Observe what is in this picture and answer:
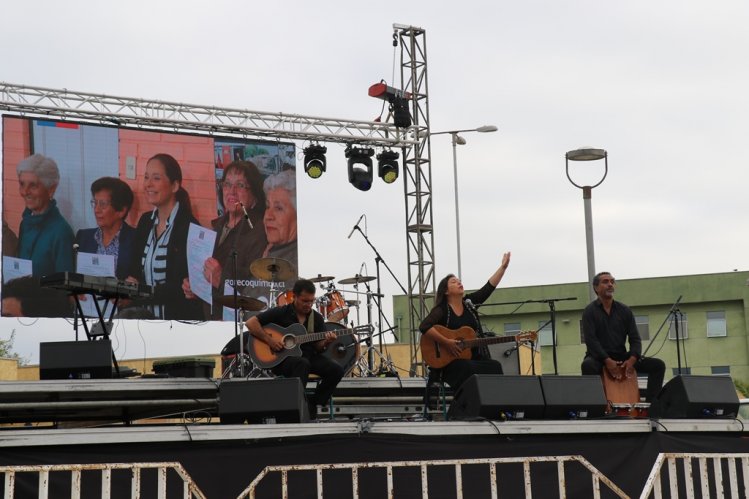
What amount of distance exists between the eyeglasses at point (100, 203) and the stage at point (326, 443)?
7.79 meters

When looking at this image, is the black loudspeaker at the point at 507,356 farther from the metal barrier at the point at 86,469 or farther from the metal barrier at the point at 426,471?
the metal barrier at the point at 86,469

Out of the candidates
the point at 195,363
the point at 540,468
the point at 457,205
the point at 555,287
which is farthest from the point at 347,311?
the point at 555,287

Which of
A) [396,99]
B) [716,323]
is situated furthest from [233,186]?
[716,323]

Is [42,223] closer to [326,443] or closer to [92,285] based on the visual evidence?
[92,285]

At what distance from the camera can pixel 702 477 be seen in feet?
23.4

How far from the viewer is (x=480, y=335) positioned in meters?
8.97

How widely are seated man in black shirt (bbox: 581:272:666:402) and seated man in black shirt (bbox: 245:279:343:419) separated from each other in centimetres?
233

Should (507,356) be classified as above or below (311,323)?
below

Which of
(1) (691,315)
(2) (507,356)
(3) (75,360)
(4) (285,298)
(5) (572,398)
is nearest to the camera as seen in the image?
(5) (572,398)

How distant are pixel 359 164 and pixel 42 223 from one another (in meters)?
5.20

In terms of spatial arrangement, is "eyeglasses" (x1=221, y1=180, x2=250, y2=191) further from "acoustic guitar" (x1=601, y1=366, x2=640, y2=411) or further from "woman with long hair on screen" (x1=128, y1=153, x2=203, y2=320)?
"acoustic guitar" (x1=601, y1=366, x2=640, y2=411)

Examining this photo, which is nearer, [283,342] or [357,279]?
[283,342]

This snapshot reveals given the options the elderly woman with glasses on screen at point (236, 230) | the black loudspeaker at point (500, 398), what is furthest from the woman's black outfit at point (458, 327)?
the elderly woman with glasses on screen at point (236, 230)

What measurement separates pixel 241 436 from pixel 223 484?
33 cm
